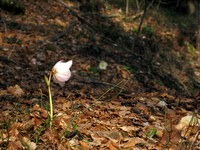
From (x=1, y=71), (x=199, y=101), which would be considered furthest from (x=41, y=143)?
(x=1, y=71)

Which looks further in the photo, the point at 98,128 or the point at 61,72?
the point at 98,128

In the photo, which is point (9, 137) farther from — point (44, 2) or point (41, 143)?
point (44, 2)

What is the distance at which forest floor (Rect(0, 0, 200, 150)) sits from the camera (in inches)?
107

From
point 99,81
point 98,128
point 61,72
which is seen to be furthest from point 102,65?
point 61,72

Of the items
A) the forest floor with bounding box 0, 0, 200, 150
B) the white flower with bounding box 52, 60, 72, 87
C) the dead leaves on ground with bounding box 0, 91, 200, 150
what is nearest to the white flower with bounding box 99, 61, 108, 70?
the forest floor with bounding box 0, 0, 200, 150

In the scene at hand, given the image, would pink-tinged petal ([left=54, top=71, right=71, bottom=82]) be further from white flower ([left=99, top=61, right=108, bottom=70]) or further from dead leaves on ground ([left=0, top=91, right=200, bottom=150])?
white flower ([left=99, top=61, right=108, bottom=70])

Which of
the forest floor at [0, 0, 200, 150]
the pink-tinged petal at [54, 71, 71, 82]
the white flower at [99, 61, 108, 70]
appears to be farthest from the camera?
the white flower at [99, 61, 108, 70]

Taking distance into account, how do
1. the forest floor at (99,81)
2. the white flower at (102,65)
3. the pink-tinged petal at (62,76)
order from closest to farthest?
the pink-tinged petal at (62,76), the forest floor at (99,81), the white flower at (102,65)

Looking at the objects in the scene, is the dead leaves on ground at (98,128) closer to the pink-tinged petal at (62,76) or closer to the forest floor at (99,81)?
the forest floor at (99,81)

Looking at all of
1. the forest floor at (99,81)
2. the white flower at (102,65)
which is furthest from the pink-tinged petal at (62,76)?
the white flower at (102,65)

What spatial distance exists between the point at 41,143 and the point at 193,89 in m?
7.02

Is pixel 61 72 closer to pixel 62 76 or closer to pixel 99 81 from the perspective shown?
pixel 62 76

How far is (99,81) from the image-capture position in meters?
5.93

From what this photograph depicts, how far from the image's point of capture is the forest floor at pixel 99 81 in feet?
8.90
